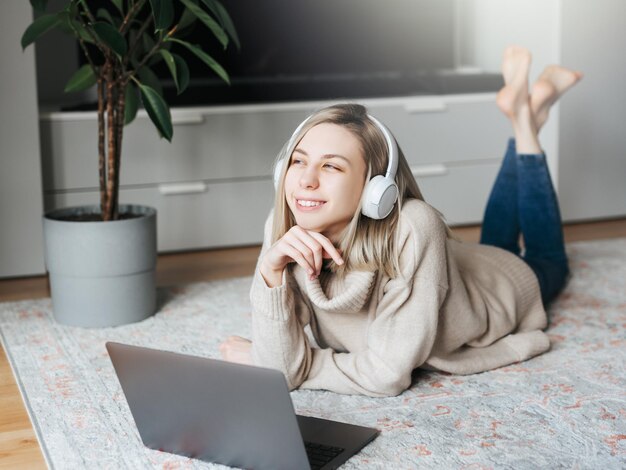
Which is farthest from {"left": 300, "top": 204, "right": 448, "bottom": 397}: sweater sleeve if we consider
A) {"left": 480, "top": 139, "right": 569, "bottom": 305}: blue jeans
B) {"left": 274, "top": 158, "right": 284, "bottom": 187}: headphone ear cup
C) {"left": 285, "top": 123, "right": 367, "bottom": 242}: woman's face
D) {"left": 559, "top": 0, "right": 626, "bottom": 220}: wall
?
{"left": 559, "top": 0, "right": 626, "bottom": 220}: wall

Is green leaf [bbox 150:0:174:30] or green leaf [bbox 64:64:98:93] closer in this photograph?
green leaf [bbox 150:0:174:30]

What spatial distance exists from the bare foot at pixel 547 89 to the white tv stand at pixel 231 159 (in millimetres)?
731

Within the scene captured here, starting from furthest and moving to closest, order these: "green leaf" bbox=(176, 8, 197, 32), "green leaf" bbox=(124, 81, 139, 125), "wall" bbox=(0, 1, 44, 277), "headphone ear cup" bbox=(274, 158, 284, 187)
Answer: "wall" bbox=(0, 1, 44, 277) → "green leaf" bbox=(124, 81, 139, 125) → "green leaf" bbox=(176, 8, 197, 32) → "headphone ear cup" bbox=(274, 158, 284, 187)

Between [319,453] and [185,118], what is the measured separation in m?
1.67

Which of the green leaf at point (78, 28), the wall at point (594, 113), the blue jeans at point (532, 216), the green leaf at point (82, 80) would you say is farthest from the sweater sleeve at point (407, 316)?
the wall at point (594, 113)

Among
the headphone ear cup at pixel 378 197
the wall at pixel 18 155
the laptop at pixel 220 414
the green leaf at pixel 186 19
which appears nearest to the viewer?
the laptop at pixel 220 414

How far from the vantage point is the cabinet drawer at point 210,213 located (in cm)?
293

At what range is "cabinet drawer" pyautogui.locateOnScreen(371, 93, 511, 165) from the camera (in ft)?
10.3

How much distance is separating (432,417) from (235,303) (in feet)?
2.96

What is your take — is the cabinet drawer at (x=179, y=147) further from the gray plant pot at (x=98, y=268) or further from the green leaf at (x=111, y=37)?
the green leaf at (x=111, y=37)

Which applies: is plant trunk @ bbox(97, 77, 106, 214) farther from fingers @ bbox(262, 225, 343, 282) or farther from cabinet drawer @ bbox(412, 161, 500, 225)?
cabinet drawer @ bbox(412, 161, 500, 225)

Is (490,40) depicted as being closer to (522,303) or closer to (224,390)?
(522,303)

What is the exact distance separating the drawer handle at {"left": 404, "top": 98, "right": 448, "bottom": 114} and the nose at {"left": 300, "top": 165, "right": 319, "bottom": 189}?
1.62 metres

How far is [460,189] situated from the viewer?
128 inches
